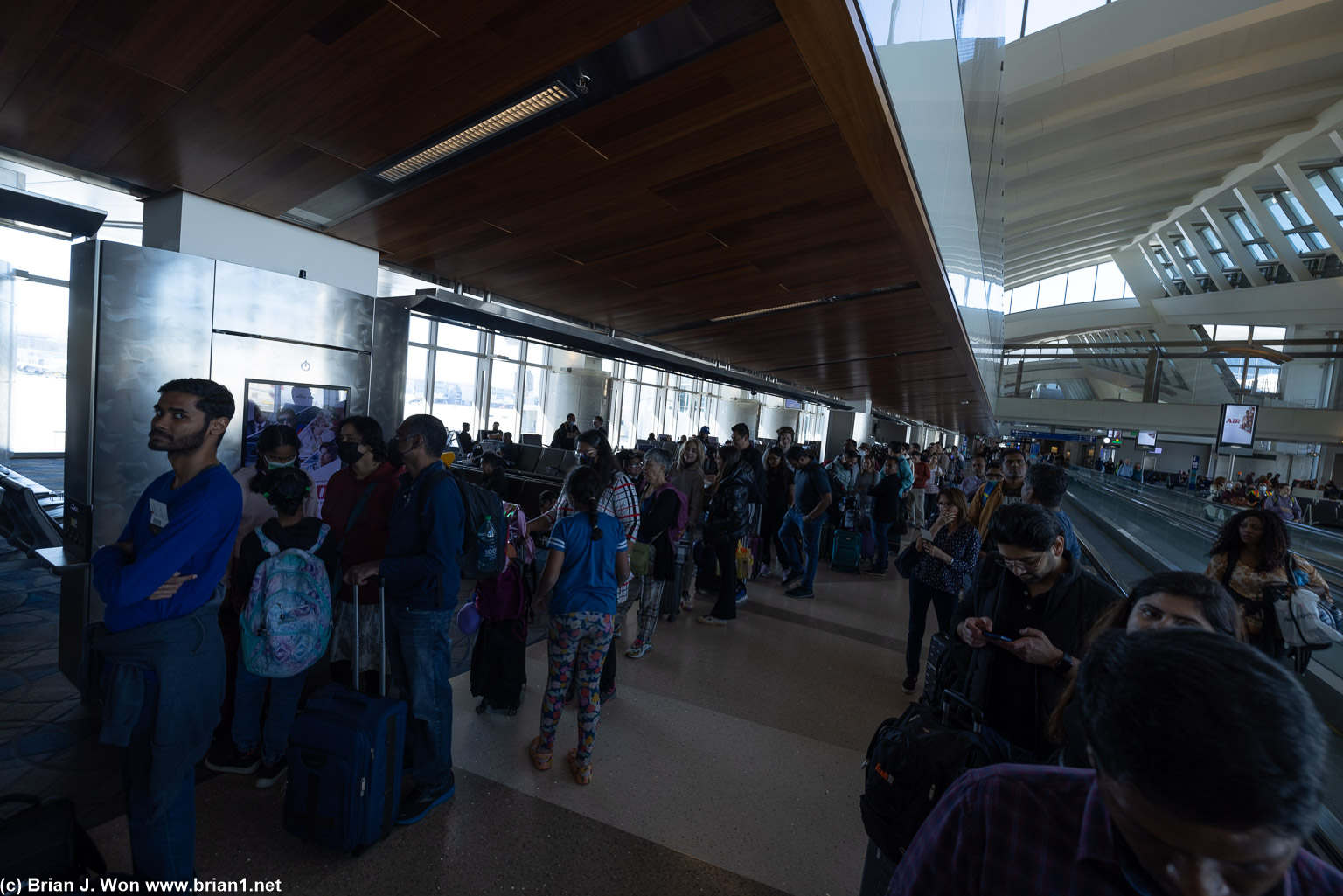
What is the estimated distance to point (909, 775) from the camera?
1.74 m

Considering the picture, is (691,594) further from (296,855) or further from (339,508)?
(296,855)

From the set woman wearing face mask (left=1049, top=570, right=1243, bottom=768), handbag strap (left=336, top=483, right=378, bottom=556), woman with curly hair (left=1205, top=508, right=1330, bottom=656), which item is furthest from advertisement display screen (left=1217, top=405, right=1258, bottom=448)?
handbag strap (left=336, top=483, right=378, bottom=556)

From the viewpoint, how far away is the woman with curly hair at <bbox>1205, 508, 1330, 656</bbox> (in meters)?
3.64

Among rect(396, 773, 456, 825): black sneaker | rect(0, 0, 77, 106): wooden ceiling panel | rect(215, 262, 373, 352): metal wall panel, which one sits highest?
rect(0, 0, 77, 106): wooden ceiling panel

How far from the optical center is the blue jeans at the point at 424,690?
113 inches

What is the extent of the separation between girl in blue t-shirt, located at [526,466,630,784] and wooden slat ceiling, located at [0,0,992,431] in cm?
191

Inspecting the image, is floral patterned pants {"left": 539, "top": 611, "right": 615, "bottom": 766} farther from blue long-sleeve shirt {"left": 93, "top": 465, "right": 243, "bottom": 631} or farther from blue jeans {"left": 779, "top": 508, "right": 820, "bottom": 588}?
blue jeans {"left": 779, "top": 508, "right": 820, "bottom": 588}

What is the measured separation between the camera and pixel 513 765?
10.9 feet

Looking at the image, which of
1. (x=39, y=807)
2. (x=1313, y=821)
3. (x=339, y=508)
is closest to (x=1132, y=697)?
(x=1313, y=821)

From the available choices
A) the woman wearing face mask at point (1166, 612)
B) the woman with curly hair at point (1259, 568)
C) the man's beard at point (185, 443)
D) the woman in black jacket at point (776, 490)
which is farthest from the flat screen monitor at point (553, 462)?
the woman wearing face mask at point (1166, 612)

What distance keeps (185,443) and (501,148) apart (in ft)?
7.16

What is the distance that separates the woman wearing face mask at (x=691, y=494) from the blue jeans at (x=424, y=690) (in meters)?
3.44

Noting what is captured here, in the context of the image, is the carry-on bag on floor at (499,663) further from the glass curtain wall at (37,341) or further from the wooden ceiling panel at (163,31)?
the glass curtain wall at (37,341)

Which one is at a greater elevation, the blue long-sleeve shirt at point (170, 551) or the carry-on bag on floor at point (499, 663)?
the blue long-sleeve shirt at point (170, 551)
